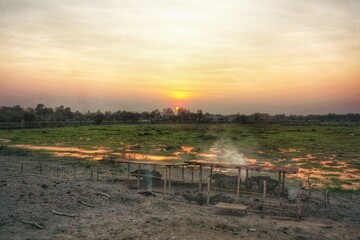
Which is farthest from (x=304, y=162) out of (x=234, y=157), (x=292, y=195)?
(x=292, y=195)

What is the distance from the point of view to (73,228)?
17.1 metres

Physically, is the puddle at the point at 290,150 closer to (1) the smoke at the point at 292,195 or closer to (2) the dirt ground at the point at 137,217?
(2) the dirt ground at the point at 137,217

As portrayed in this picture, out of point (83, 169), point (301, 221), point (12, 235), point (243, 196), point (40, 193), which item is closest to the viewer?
point (12, 235)

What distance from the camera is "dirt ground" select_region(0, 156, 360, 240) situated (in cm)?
1673

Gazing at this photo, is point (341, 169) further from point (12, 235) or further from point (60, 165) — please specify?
point (12, 235)

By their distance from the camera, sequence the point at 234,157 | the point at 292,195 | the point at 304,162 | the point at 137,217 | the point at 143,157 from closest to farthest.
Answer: the point at 137,217 < the point at 292,195 < the point at 304,162 < the point at 143,157 < the point at 234,157

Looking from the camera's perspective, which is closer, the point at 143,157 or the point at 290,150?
the point at 143,157

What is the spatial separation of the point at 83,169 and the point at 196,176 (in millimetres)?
11468

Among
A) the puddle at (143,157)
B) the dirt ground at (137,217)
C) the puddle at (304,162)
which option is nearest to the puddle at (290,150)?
the puddle at (304,162)

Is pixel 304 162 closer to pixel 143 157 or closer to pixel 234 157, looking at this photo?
pixel 234 157

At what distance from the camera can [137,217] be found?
1914 cm

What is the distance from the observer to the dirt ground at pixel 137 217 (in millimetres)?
16734

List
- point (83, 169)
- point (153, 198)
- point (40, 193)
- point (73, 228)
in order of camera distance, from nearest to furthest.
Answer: point (73, 228), point (40, 193), point (153, 198), point (83, 169)

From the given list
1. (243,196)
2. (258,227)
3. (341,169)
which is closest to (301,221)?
(258,227)
